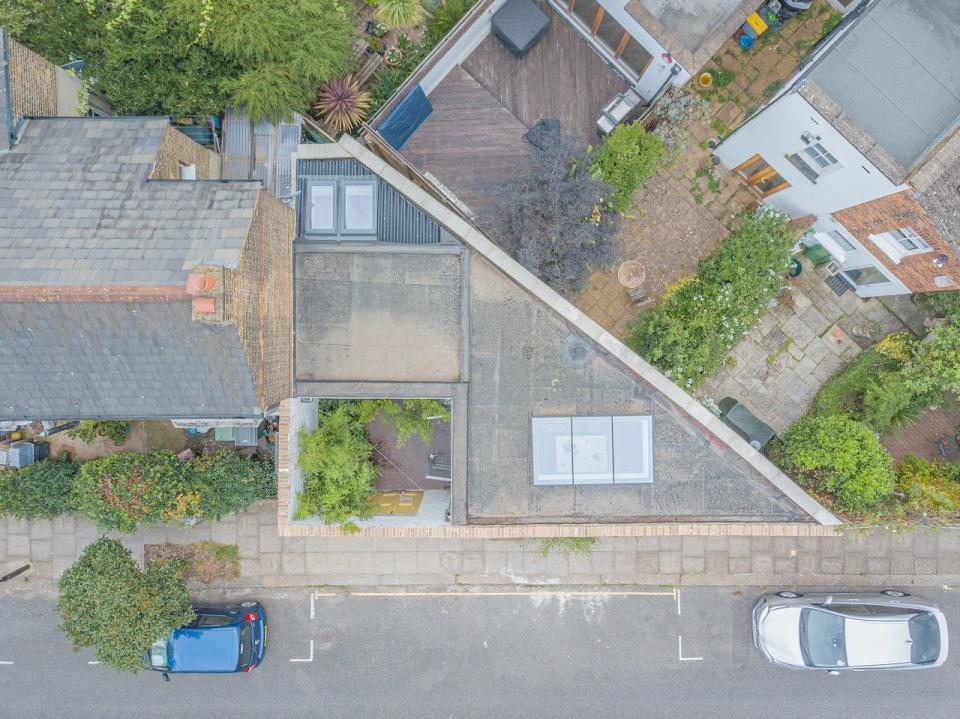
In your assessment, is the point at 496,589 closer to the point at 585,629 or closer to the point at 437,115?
the point at 585,629

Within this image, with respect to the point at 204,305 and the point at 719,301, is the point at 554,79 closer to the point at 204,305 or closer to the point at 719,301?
the point at 719,301

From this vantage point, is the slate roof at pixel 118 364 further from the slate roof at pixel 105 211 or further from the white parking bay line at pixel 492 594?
the white parking bay line at pixel 492 594

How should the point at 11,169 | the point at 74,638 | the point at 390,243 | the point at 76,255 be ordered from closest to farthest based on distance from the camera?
the point at 76,255 < the point at 11,169 < the point at 390,243 < the point at 74,638

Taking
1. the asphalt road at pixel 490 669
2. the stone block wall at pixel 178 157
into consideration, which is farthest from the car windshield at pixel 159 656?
the stone block wall at pixel 178 157

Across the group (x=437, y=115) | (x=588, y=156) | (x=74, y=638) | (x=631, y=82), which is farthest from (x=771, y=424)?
(x=74, y=638)

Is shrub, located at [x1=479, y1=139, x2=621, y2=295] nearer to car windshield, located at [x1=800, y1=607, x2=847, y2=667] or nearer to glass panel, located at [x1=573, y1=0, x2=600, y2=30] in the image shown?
glass panel, located at [x1=573, y1=0, x2=600, y2=30]

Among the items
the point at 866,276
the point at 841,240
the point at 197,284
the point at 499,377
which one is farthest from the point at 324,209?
the point at 866,276
